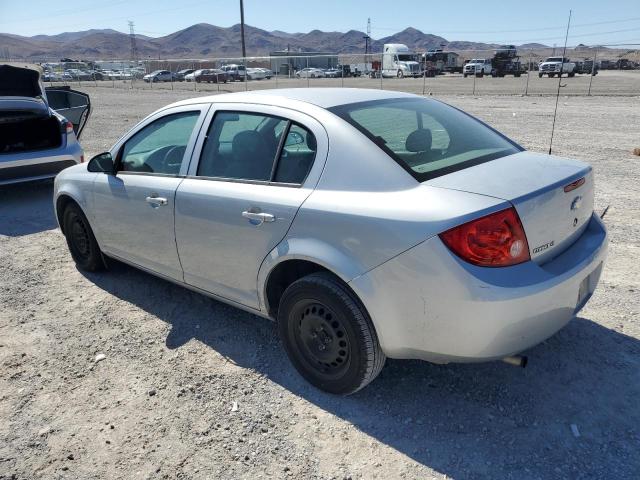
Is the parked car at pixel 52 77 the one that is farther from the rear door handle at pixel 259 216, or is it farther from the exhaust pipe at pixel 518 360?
the exhaust pipe at pixel 518 360

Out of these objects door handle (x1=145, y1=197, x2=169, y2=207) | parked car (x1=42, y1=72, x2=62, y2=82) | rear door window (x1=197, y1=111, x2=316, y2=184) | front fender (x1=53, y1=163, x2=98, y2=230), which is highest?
rear door window (x1=197, y1=111, x2=316, y2=184)

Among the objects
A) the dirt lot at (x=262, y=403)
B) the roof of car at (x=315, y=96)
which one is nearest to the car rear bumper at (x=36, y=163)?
the dirt lot at (x=262, y=403)

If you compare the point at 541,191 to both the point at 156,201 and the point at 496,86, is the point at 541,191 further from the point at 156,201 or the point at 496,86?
the point at 496,86

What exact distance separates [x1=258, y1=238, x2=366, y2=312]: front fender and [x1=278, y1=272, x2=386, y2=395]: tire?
0.38 ft

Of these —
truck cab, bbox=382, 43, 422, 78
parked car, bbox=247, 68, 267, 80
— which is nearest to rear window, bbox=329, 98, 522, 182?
truck cab, bbox=382, 43, 422, 78

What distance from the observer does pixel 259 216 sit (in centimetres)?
304

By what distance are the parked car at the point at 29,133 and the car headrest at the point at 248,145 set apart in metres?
5.41

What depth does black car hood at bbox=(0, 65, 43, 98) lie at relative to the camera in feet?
26.6

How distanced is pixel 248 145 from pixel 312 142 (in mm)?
574

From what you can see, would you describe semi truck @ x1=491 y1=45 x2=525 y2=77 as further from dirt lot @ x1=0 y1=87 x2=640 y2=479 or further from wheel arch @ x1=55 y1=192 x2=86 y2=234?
wheel arch @ x1=55 y1=192 x2=86 y2=234

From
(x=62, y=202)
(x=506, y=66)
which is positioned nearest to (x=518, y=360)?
(x=62, y=202)

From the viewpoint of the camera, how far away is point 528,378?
3.13m

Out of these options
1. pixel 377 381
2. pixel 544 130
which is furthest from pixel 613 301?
pixel 544 130

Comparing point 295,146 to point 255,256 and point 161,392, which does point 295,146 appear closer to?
point 255,256
